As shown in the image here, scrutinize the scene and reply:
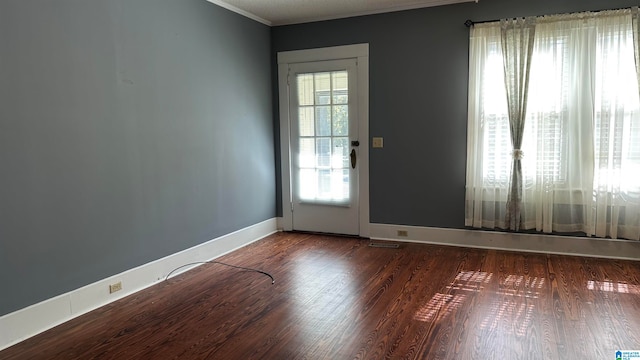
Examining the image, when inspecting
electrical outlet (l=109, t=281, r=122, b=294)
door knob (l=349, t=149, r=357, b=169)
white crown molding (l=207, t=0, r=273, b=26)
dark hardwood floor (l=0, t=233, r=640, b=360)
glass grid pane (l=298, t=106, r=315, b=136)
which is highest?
white crown molding (l=207, t=0, r=273, b=26)

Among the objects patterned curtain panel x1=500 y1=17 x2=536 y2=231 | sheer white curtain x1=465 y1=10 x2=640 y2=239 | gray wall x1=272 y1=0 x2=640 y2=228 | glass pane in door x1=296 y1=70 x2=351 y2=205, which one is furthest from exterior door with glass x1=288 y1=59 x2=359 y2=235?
patterned curtain panel x1=500 y1=17 x2=536 y2=231

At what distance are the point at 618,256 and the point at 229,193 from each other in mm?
3779

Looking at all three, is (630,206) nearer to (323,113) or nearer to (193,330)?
(323,113)

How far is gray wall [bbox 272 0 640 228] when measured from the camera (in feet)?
14.0

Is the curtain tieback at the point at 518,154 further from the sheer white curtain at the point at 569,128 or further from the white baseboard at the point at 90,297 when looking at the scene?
the white baseboard at the point at 90,297

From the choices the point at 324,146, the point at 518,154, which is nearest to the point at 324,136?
the point at 324,146

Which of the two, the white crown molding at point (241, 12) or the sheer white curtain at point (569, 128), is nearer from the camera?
the sheer white curtain at point (569, 128)

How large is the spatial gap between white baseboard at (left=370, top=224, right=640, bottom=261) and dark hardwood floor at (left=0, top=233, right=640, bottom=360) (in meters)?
0.14

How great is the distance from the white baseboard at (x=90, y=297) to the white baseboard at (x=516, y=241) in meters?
1.88

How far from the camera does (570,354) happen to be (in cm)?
228

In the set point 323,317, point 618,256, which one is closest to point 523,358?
point 323,317

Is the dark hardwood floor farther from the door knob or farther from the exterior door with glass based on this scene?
the door knob

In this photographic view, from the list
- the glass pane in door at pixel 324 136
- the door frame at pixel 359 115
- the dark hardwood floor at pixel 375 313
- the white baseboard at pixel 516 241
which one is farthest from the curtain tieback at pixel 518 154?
the glass pane in door at pixel 324 136

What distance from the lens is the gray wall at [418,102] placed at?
4.28 meters
